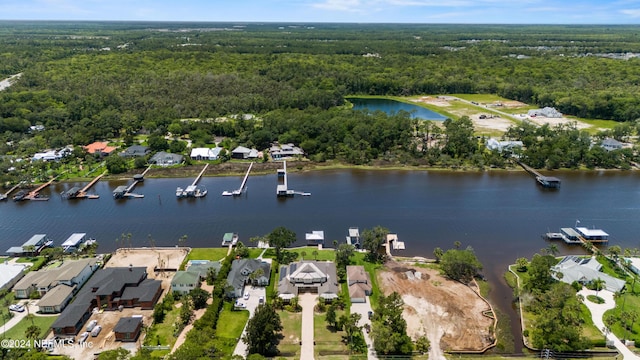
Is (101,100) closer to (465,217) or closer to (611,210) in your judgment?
(465,217)

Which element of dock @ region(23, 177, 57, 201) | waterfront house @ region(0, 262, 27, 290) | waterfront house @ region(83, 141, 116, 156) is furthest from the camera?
waterfront house @ region(83, 141, 116, 156)

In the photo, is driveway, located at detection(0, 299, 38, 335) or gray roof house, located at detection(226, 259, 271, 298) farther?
gray roof house, located at detection(226, 259, 271, 298)

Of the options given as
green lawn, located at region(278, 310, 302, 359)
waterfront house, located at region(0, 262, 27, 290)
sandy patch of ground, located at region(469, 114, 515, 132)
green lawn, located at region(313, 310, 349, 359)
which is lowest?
green lawn, located at region(278, 310, 302, 359)

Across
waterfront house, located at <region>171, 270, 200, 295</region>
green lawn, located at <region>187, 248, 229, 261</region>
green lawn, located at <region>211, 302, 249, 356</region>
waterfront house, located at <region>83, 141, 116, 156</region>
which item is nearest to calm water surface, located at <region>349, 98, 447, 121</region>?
waterfront house, located at <region>83, 141, 116, 156</region>

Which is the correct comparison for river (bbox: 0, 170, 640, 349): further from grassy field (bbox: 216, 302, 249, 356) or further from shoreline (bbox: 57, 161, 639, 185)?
grassy field (bbox: 216, 302, 249, 356)

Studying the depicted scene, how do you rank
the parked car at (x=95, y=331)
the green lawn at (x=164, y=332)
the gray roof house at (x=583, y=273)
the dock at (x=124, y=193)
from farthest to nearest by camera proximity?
the dock at (x=124, y=193) → the gray roof house at (x=583, y=273) → the parked car at (x=95, y=331) → the green lawn at (x=164, y=332)

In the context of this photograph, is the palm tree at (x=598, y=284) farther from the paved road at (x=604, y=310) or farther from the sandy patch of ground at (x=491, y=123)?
the sandy patch of ground at (x=491, y=123)

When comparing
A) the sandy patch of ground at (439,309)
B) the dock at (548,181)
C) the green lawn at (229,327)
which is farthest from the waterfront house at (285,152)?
the green lawn at (229,327)

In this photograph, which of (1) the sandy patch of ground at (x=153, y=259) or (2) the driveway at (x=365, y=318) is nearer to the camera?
(2) the driveway at (x=365, y=318)
